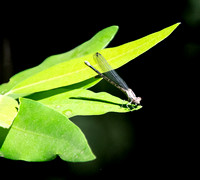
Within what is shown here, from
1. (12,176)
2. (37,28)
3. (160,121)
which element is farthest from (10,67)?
(160,121)

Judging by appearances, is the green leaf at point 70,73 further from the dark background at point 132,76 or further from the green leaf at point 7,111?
the dark background at point 132,76

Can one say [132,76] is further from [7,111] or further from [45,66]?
[7,111]

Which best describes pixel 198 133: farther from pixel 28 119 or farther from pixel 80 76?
pixel 28 119

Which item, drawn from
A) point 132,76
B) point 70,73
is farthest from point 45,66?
point 132,76

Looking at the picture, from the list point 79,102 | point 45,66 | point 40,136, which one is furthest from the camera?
point 45,66

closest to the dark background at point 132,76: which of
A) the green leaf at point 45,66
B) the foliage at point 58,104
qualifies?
the green leaf at point 45,66
